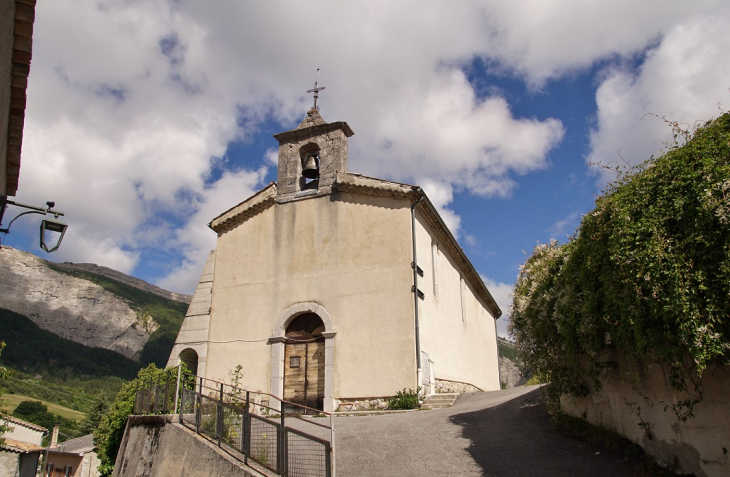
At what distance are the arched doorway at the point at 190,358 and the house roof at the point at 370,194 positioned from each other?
3777mm

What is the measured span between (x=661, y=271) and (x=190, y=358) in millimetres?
14070

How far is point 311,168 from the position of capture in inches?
641

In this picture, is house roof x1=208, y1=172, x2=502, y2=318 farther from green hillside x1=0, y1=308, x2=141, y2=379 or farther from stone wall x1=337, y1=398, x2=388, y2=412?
green hillside x1=0, y1=308, x2=141, y2=379

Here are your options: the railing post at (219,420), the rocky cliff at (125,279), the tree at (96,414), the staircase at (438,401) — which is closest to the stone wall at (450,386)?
the staircase at (438,401)

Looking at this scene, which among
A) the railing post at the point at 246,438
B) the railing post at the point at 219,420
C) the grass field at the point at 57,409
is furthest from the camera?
the grass field at the point at 57,409

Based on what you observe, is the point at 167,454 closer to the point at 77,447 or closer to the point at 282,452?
the point at 282,452

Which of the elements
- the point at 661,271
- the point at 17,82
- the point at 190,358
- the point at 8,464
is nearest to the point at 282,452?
the point at 661,271

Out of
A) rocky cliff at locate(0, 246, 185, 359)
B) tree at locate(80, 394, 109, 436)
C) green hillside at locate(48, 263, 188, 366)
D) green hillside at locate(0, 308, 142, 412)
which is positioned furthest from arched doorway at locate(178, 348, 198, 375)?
rocky cliff at locate(0, 246, 185, 359)

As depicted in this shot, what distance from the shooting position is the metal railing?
278 inches

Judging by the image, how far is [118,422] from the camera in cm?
1316

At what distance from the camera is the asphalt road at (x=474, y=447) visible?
6895mm

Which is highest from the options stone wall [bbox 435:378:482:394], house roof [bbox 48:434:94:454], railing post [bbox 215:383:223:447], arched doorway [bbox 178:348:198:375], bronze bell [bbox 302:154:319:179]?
bronze bell [bbox 302:154:319:179]

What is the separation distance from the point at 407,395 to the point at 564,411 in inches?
193

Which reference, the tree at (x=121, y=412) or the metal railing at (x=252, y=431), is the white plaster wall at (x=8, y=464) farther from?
the metal railing at (x=252, y=431)
